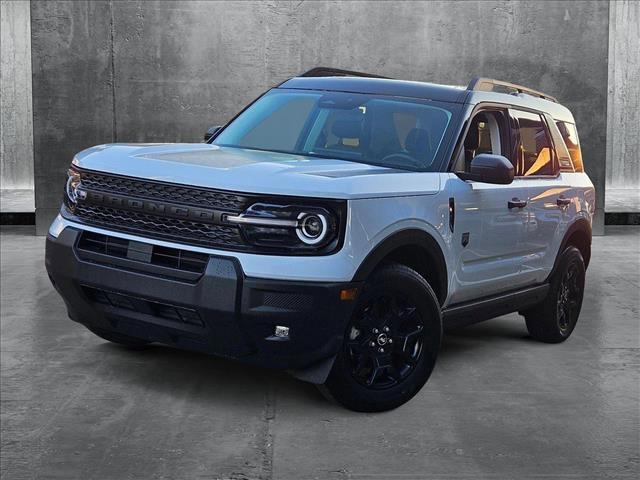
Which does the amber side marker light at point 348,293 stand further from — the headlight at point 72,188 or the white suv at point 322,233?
the headlight at point 72,188

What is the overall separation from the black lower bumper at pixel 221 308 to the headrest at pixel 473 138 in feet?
5.89

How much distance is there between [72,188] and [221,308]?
1380mm

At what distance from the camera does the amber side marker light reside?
200 inches

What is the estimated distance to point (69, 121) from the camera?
14.6 metres

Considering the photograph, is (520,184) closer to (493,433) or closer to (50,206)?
(493,433)

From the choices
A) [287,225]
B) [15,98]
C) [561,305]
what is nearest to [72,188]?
[287,225]

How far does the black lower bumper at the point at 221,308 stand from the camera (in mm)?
4977

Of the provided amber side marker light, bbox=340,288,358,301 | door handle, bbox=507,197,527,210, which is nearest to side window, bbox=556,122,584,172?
door handle, bbox=507,197,527,210

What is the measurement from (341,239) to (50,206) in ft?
34.1

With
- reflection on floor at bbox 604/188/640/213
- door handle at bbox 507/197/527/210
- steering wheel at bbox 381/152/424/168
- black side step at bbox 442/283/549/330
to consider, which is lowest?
reflection on floor at bbox 604/188/640/213

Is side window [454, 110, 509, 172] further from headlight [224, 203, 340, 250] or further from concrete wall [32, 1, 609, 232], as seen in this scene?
concrete wall [32, 1, 609, 232]

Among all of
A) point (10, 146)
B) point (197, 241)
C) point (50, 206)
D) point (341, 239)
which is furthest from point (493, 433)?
point (10, 146)

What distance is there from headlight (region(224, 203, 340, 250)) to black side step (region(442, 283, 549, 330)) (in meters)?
1.35

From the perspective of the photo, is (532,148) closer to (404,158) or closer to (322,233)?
(404,158)
